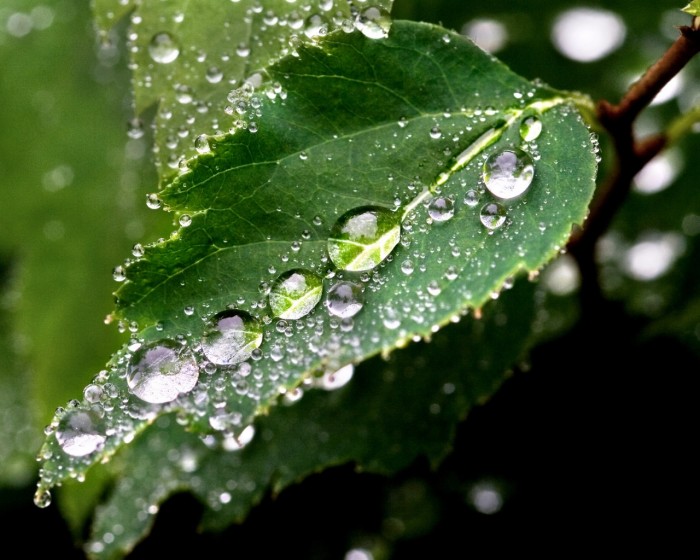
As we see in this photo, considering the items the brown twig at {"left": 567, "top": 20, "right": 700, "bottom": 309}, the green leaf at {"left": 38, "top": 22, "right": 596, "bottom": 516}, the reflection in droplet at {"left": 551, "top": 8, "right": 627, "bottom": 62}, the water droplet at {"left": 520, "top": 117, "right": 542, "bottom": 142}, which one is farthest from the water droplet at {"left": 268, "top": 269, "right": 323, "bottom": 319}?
the reflection in droplet at {"left": 551, "top": 8, "right": 627, "bottom": 62}

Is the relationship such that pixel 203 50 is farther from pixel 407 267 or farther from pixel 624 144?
pixel 624 144

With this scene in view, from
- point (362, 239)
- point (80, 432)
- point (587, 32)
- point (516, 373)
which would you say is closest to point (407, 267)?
point (362, 239)

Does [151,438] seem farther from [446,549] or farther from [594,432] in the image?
[594,432]

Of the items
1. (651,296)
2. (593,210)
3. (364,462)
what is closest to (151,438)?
(364,462)

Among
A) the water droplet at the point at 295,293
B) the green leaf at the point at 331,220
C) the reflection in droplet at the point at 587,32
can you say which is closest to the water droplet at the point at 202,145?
the green leaf at the point at 331,220

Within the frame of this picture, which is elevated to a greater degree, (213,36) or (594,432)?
(213,36)
